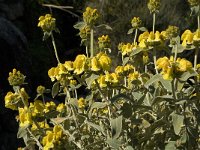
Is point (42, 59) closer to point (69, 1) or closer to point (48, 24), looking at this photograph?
point (69, 1)

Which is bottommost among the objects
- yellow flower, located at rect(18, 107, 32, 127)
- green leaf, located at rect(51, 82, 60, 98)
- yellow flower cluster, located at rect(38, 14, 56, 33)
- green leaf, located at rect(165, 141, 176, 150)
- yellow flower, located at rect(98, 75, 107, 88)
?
green leaf, located at rect(165, 141, 176, 150)

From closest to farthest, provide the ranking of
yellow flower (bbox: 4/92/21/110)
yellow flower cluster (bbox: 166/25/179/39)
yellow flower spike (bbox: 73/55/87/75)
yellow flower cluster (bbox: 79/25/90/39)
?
yellow flower spike (bbox: 73/55/87/75)
yellow flower (bbox: 4/92/21/110)
yellow flower cluster (bbox: 166/25/179/39)
yellow flower cluster (bbox: 79/25/90/39)

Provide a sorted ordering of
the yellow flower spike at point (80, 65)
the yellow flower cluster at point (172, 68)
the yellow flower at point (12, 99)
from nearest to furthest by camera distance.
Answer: the yellow flower cluster at point (172, 68) < the yellow flower spike at point (80, 65) < the yellow flower at point (12, 99)

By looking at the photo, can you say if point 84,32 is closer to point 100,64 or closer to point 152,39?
point 152,39

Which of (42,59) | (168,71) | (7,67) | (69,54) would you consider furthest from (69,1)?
(168,71)

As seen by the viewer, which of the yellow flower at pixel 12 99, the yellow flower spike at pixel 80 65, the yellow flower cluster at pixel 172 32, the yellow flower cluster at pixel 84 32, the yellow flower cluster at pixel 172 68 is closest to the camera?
the yellow flower cluster at pixel 172 68

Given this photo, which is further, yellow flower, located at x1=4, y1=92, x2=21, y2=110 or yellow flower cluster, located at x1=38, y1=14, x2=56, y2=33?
yellow flower cluster, located at x1=38, y1=14, x2=56, y2=33

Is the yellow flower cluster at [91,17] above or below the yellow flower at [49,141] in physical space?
above

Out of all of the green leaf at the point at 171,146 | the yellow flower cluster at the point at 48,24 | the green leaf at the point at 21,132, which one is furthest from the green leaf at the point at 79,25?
the green leaf at the point at 171,146

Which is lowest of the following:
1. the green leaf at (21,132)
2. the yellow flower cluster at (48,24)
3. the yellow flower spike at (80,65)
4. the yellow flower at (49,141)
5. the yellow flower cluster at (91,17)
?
the green leaf at (21,132)

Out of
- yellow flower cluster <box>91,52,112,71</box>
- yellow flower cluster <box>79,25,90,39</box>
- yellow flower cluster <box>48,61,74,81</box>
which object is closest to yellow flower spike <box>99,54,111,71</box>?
yellow flower cluster <box>91,52,112,71</box>

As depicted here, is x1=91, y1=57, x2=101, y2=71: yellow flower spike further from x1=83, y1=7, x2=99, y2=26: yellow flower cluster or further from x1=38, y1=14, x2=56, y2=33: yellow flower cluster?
x1=38, y1=14, x2=56, y2=33: yellow flower cluster

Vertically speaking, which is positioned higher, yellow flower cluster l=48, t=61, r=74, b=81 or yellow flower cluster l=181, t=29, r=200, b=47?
yellow flower cluster l=181, t=29, r=200, b=47

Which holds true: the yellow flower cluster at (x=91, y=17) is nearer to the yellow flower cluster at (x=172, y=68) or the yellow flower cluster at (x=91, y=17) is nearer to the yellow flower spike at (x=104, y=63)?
the yellow flower spike at (x=104, y=63)
